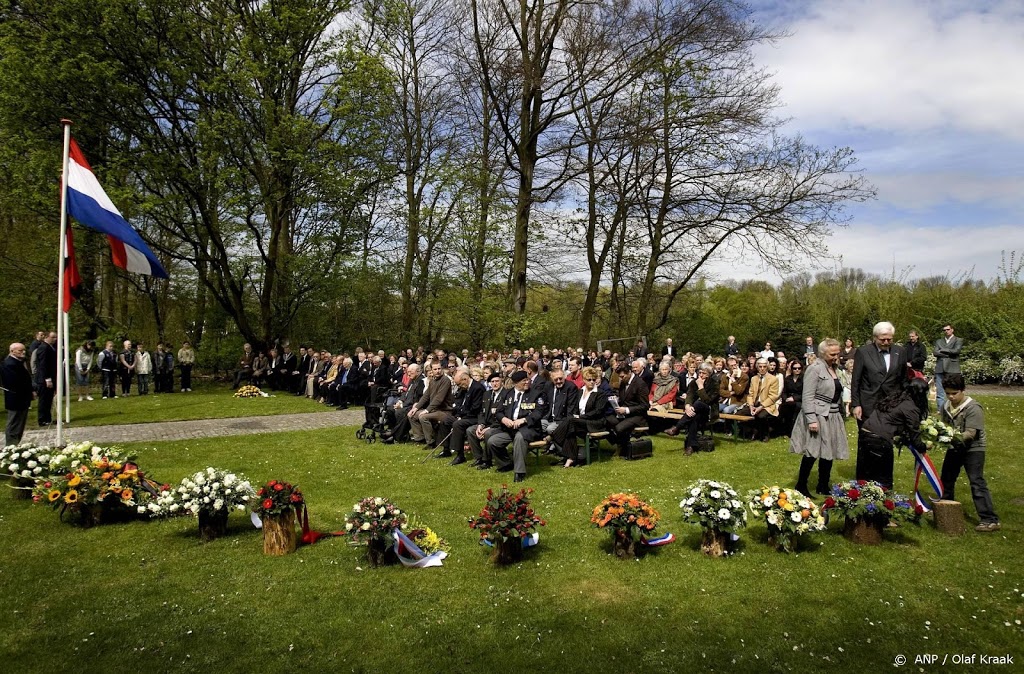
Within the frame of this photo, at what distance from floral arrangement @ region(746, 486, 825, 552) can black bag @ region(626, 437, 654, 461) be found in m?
4.21

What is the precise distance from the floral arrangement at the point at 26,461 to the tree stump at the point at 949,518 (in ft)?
31.6

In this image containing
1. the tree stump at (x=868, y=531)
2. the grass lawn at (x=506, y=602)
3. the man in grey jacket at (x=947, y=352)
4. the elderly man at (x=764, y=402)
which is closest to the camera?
the grass lawn at (x=506, y=602)

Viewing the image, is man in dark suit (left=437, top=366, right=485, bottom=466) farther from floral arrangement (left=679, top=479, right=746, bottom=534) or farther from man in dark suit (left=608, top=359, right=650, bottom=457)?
floral arrangement (left=679, top=479, right=746, bottom=534)

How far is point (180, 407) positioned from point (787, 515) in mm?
15893

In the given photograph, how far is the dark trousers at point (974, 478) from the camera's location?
5930mm

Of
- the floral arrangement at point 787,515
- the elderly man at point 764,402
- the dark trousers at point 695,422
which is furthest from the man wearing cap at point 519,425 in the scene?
the elderly man at point 764,402

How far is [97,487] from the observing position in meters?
6.66

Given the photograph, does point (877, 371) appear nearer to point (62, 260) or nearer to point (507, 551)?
point (507, 551)

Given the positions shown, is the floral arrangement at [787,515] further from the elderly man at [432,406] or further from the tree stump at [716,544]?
the elderly man at [432,406]

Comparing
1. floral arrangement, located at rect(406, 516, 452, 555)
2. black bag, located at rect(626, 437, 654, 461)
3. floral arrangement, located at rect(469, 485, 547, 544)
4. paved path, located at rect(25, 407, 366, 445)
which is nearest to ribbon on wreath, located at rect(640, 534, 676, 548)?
floral arrangement, located at rect(469, 485, 547, 544)

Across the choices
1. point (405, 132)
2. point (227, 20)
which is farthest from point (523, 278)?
point (227, 20)

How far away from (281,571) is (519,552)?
2.10 m

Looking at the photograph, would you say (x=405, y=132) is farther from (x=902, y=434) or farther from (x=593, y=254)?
(x=902, y=434)

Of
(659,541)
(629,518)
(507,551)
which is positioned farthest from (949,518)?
(507,551)
